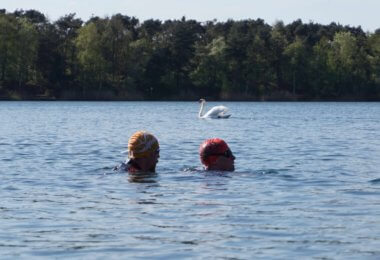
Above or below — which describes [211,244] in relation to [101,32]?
below

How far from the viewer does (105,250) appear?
486 inches

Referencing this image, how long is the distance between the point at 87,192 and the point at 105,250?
6.01 m

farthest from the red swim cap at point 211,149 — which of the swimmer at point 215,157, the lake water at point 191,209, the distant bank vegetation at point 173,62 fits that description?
the distant bank vegetation at point 173,62

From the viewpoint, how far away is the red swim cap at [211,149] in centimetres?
2091

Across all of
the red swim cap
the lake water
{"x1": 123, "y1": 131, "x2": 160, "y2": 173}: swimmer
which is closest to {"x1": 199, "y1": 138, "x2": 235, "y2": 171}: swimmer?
the red swim cap

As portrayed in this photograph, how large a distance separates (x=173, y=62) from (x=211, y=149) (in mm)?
124487

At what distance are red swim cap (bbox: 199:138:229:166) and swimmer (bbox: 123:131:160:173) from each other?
1.03 metres

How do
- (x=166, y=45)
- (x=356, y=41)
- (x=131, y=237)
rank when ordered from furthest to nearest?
(x=356, y=41)
(x=166, y=45)
(x=131, y=237)

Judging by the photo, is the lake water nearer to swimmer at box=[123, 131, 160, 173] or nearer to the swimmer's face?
the swimmer's face

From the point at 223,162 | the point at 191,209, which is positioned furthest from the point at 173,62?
the point at 191,209

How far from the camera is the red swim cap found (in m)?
20.9

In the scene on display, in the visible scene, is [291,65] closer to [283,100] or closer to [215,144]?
[283,100]

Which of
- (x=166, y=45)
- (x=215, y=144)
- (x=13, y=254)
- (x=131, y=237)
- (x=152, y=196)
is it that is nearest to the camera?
(x=13, y=254)

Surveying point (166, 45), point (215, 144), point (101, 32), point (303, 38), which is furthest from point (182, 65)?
point (215, 144)
